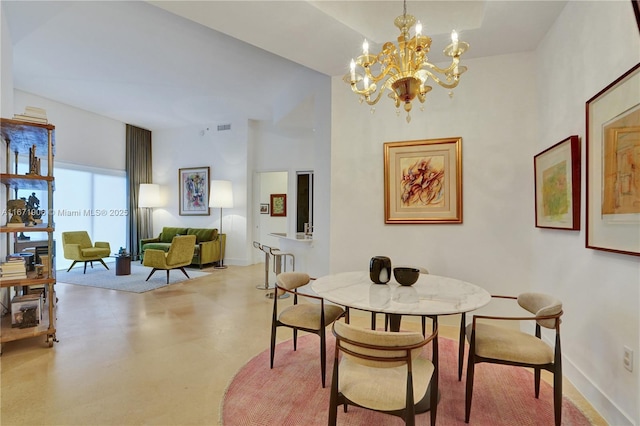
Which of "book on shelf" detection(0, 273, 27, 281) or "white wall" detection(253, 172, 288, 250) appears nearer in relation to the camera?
"book on shelf" detection(0, 273, 27, 281)

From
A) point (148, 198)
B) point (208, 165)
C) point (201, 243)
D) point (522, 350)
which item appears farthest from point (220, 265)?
point (522, 350)

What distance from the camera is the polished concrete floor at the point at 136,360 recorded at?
2.00 meters

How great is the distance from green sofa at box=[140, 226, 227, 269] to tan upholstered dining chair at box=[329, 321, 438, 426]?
600cm

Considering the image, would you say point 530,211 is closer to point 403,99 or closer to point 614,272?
point 614,272

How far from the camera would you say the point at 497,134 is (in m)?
3.30

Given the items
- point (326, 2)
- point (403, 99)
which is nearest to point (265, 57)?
point (326, 2)

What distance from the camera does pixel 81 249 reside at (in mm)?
6445

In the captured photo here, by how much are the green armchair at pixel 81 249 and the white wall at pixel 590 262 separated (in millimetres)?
7649

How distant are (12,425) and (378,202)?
3401 mm

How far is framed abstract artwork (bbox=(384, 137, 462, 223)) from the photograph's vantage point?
343cm

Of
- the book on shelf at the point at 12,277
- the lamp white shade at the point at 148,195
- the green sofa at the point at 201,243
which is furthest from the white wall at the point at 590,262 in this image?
the lamp white shade at the point at 148,195

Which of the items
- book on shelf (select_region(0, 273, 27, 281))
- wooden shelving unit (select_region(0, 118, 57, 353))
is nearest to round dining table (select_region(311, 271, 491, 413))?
wooden shelving unit (select_region(0, 118, 57, 353))

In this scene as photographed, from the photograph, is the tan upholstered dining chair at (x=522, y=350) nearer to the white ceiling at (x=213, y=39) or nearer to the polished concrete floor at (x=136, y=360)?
the polished concrete floor at (x=136, y=360)

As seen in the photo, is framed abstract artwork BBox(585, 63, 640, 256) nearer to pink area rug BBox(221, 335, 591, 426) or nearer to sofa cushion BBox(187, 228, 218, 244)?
pink area rug BBox(221, 335, 591, 426)
